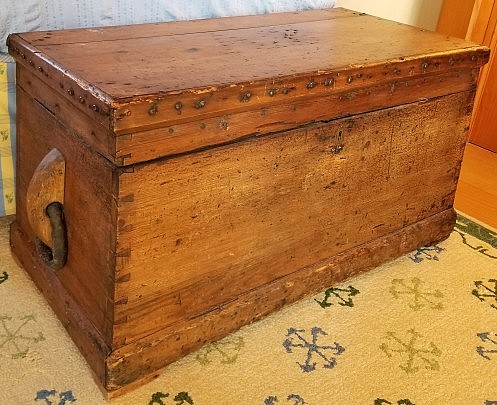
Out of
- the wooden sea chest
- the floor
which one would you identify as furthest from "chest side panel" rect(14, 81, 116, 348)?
the floor

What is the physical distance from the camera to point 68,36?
3.53 feet

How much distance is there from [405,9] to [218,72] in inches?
54.2

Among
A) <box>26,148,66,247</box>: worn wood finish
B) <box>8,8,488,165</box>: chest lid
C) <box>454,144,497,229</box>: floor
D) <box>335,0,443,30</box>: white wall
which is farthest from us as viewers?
<box>335,0,443,30</box>: white wall

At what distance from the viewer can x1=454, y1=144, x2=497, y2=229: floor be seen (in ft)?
5.73

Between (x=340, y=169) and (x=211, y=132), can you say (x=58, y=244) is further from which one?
(x=340, y=169)

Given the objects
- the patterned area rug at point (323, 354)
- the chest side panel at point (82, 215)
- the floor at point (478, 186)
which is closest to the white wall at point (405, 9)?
the floor at point (478, 186)

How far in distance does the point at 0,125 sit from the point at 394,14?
4.54ft

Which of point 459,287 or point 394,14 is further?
point 394,14

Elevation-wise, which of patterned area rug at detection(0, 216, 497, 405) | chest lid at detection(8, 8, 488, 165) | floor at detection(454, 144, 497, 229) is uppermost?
chest lid at detection(8, 8, 488, 165)

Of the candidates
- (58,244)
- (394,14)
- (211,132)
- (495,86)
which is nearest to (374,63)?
(211,132)

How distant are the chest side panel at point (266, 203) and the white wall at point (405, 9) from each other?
2.34 feet

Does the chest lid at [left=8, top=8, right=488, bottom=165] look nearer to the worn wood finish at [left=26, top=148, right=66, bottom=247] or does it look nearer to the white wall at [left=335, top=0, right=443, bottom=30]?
the worn wood finish at [left=26, top=148, right=66, bottom=247]

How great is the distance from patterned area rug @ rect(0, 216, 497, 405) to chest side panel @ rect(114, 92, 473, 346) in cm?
10

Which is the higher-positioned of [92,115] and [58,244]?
[92,115]
